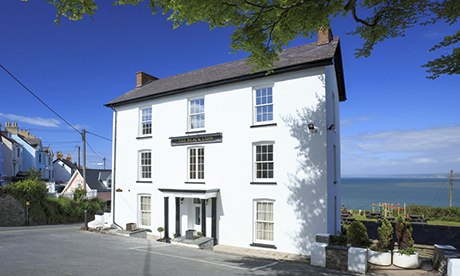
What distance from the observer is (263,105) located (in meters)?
16.9

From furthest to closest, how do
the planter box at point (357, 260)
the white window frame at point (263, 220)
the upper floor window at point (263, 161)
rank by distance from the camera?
the upper floor window at point (263, 161) < the white window frame at point (263, 220) < the planter box at point (357, 260)

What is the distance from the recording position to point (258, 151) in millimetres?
16984

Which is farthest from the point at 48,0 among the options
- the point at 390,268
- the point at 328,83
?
the point at 390,268

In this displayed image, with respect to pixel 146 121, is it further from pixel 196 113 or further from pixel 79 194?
pixel 79 194

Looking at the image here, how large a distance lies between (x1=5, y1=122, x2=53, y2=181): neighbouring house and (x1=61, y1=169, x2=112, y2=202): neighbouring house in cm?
1251

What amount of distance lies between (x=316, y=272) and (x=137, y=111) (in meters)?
15.9

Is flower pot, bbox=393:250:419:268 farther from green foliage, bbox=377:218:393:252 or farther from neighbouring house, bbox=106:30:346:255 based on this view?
neighbouring house, bbox=106:30:346:255

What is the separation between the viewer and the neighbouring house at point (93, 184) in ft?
140

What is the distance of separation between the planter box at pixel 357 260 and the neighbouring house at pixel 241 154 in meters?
2.25

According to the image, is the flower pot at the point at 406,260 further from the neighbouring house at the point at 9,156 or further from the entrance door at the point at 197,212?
the neighbouring house at the point at 9,156

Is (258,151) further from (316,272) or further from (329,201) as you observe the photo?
(316,272)

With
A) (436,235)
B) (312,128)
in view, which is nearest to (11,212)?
(312,128)

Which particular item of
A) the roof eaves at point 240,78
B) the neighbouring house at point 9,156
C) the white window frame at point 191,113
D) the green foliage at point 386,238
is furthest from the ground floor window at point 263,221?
the neighbouring house at point 9,156

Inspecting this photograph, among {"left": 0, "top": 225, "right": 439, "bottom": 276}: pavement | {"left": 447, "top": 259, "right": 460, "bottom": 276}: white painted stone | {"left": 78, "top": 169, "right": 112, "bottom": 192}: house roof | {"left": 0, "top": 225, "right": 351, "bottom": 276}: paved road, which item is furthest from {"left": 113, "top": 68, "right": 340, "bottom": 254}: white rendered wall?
{"left": 78, "top": 169, "right": 112, "bottom": 192}: house roof
